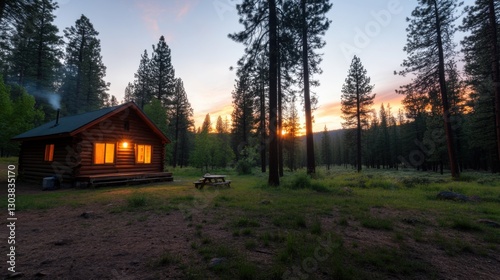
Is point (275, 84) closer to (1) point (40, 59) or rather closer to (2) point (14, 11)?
(2) point (14, 11)

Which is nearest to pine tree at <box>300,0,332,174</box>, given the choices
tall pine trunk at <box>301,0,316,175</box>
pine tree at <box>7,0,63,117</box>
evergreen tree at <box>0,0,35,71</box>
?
tall pine trunk at <box>301,0,316,175</box>

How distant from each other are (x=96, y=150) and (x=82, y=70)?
24.8m

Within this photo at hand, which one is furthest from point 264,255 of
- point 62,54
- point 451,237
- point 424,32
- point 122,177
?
point 62,54

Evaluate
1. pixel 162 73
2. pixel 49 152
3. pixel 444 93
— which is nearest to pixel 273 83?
pixel 444 93

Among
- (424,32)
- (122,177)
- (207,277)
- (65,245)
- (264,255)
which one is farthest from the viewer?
(424,32)

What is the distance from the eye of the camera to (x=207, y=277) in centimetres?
323

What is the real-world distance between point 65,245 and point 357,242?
6.32 metres

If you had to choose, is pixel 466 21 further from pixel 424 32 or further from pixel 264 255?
pixel 264 255

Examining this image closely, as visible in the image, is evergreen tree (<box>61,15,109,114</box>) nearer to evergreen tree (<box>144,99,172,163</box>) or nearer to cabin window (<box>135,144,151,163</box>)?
evergreen tree (<box>144,99,172,163</box>)

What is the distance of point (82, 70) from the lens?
31938mm

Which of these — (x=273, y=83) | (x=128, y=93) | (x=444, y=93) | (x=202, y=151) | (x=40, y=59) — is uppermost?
(x=128, y=93)

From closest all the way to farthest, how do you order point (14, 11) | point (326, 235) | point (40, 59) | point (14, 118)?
1. point (326, 235)
2. point (14, 11)
3. point (14, 118)
4. point (40, 59)

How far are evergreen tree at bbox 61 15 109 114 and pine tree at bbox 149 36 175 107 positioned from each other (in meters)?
9.13

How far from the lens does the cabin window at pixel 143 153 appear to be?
17641 millimetres
